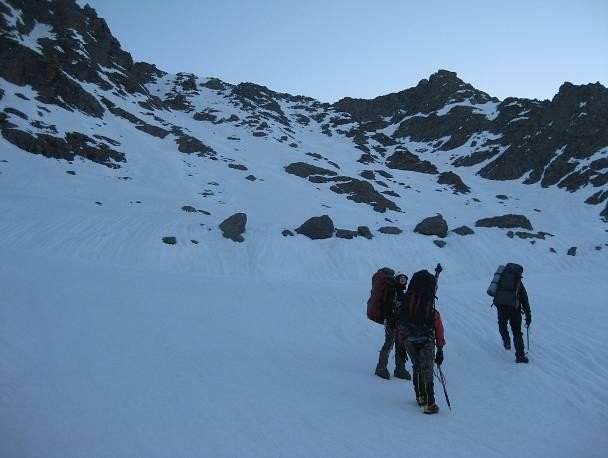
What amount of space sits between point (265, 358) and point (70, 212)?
54.0 feet

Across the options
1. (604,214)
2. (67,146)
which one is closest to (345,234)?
(67,146)

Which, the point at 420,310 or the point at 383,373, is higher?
the point at 420,310

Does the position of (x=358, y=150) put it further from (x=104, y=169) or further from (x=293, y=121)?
(x=104, y=169)

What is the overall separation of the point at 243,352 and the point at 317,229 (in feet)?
51.8

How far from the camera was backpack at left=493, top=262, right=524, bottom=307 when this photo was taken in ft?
26.3

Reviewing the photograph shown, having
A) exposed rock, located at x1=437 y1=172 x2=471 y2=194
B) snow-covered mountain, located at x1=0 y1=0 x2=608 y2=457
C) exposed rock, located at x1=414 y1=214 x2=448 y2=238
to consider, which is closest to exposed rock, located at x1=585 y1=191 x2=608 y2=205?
snow-covered mountain, located at x1=0 y1=0 x2=608 y2=457

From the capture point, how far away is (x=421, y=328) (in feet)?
17.7

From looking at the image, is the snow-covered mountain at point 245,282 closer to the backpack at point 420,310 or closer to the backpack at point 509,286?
the backpack at point 420,310

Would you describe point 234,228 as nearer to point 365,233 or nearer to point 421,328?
point 365,233

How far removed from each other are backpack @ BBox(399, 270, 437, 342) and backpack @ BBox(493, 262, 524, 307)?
3.41 metres

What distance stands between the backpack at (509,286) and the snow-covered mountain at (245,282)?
1.10 metres

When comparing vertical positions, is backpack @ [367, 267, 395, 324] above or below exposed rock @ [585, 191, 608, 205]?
below

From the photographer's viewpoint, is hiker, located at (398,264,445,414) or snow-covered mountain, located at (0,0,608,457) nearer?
snow-covered mountain, located at (0,0,608,457)

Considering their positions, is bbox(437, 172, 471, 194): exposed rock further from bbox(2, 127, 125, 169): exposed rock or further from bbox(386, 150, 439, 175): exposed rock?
bbox(2, 127, 125, 169): exposed rock
